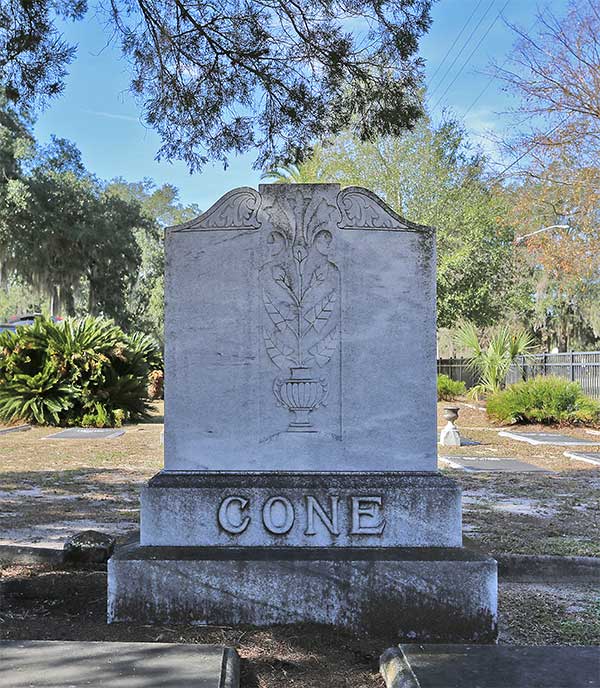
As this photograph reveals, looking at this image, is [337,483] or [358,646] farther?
[337,483]

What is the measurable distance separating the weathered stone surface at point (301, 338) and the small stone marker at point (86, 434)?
9947mm

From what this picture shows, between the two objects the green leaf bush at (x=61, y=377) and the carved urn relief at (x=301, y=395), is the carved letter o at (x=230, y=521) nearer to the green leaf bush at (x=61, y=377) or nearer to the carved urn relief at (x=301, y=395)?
the carved urn relief at (x=301, y=395)

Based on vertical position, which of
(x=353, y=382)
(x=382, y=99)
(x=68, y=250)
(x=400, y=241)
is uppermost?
(x=68, y=250)

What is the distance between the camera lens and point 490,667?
8.99ft

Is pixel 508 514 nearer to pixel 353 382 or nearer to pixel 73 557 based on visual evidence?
pixel 353 382

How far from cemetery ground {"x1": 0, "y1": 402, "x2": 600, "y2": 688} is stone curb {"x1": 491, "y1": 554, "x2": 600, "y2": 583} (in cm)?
6

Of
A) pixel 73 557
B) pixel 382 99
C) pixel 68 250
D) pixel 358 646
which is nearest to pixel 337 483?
pixel 358 646

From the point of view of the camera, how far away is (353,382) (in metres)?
3.86

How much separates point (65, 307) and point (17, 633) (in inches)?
1048

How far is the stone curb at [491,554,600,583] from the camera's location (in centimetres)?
452

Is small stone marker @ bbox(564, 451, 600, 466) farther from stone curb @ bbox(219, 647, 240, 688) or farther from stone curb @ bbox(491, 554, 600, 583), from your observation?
stone curb @ bbox(219, 647, 240, 688)

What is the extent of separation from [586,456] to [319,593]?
8906mm

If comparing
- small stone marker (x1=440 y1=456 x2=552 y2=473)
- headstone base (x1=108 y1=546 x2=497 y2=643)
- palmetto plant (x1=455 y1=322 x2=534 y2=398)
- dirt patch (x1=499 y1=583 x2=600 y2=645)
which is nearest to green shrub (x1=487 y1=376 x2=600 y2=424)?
palmetto plant (x1=455 y1=322 x2=534 y2=398)

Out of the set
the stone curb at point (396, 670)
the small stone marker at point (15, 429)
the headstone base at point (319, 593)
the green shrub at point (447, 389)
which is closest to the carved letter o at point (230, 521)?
the headstone base at point (319, 593)
